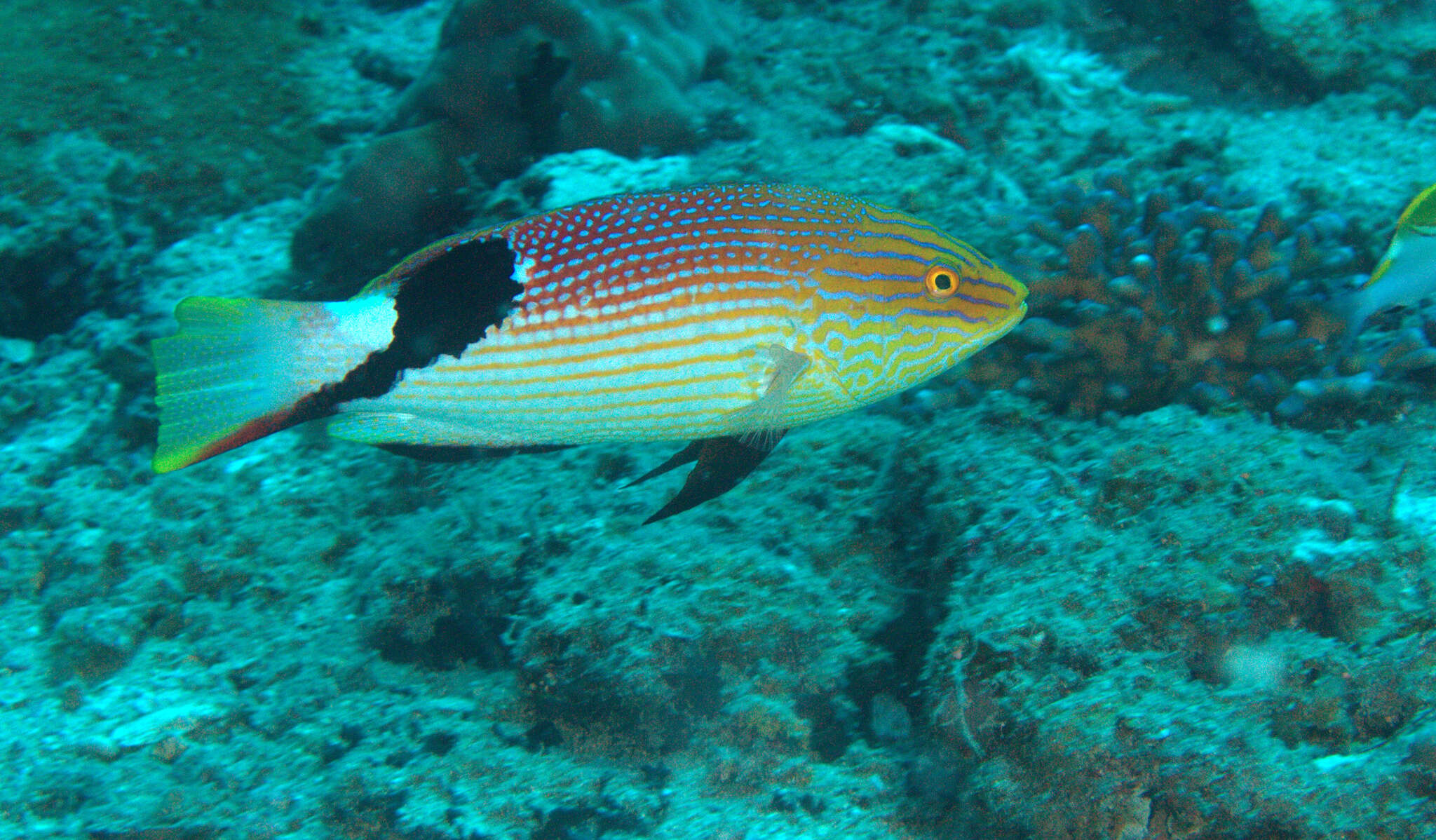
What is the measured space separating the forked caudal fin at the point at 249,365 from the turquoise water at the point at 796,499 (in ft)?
1.58

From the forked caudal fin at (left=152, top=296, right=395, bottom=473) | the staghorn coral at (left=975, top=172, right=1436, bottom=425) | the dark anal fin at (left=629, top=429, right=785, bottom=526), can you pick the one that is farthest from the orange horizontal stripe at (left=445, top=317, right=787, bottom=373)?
the staghorn coral at (left=975, top=172, right=1436, bottom=425)

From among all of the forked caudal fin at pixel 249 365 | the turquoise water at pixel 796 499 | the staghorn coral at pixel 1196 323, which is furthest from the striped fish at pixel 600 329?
the staghorn coral at pixel 1196 323

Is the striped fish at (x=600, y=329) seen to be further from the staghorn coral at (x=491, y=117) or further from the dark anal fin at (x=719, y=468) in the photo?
the staghorn coral at (x=491, y=117)

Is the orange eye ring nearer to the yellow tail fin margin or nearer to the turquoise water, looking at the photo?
the turquoise water

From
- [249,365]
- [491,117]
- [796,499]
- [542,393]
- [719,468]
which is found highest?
[491,117]

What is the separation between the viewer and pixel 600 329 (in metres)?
1.79

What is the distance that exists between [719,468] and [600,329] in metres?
0.53

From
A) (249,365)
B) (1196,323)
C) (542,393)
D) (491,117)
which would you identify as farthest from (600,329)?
(491,117)

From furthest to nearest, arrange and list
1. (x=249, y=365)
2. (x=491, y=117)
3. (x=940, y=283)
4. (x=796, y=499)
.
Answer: (x=491, y=117)
(x=796, y=499)
(x=940, y=283)
(x=249, y=365)

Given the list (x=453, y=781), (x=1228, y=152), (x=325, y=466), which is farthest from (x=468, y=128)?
(x=1228, y=152)

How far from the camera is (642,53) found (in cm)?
468

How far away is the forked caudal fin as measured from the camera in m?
1.75

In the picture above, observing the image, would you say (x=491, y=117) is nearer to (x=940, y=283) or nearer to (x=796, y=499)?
(x=796, y=499)

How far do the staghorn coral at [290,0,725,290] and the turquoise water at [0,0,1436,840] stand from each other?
25mm
